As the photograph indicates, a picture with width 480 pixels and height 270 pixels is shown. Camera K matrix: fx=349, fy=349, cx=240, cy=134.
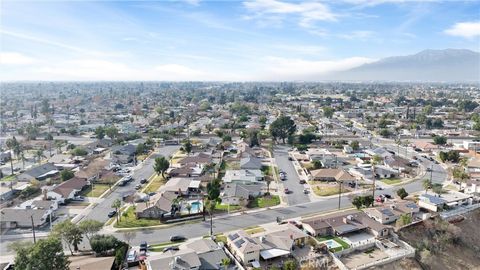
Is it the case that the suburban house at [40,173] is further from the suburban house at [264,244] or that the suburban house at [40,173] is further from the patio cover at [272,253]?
the patio cover at [272,253]

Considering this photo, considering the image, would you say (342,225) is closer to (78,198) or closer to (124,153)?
(78,198)

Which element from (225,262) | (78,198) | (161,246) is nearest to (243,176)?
(161,246)

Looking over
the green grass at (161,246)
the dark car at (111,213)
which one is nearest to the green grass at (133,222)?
the dark car at (111,213)

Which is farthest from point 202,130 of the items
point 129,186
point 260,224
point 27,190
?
point 260,224

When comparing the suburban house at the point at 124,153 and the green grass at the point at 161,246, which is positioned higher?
the suburban house at the point at 124,153

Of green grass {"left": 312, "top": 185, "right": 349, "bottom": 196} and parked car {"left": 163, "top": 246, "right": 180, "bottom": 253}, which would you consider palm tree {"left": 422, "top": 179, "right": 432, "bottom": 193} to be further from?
parked car {"left": 163, "top": 246, "right": 180, "bottom": 253}

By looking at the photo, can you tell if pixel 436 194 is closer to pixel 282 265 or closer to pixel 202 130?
pixel 282 265

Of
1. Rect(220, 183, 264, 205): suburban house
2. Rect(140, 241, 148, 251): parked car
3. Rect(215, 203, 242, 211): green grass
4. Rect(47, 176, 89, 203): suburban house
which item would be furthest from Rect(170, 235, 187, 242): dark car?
Rect(47, 176, 89, 203): suburban house

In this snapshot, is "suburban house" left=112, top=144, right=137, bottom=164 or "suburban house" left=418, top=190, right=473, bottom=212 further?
"suburban house" left=112, top=144, right=137, bottom=164
